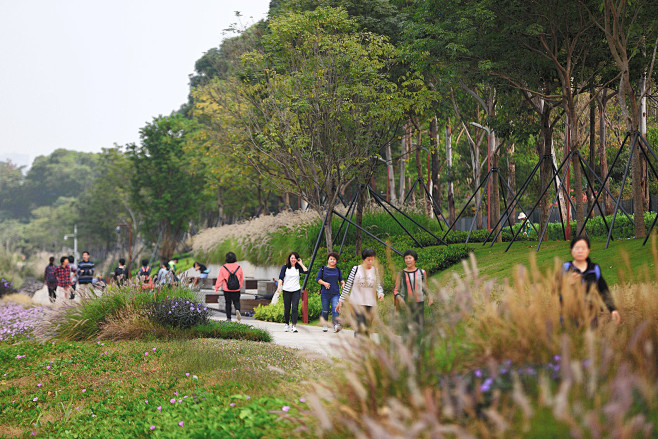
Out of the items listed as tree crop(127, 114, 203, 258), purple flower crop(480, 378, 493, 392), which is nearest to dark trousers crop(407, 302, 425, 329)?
purple flower crop(480, 378, 493, 392)

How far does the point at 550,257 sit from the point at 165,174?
4458 cm

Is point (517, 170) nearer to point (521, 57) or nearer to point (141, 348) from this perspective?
point (521, 57)

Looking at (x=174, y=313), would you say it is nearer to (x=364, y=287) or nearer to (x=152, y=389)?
(x=364, y=287)

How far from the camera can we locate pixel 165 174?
5775 centimetres

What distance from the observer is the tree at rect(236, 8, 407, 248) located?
899 inches

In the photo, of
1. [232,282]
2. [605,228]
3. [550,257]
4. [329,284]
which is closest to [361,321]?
[329,284]

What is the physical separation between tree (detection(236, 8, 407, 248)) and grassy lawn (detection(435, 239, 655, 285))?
5.53 m

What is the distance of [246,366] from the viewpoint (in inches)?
384

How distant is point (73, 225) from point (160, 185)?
149 feet

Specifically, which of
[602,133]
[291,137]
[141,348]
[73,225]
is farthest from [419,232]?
[73,225]

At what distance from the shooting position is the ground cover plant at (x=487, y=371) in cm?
378

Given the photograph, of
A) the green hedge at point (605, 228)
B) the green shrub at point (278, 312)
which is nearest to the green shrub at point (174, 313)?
the green shrub at point (278, 312)

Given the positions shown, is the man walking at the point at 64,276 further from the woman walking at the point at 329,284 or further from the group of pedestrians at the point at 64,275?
the woman walking at the point at 329,284

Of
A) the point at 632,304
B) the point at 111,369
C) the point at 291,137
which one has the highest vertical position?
the point at 291,137
